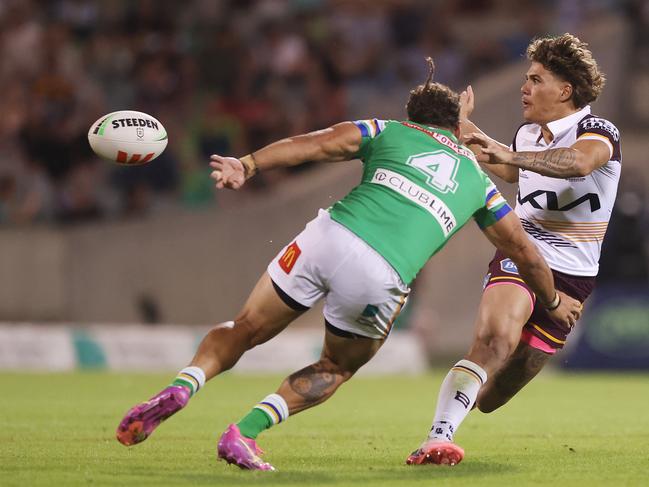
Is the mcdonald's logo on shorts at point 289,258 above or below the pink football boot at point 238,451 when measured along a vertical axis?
above

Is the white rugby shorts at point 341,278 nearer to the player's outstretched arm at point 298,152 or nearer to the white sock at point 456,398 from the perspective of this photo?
the player's outstretched arm at point 298,152

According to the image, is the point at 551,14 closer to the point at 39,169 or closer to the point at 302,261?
the point at 39,169

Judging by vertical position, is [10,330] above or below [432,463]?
below

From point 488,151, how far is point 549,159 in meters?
0.45

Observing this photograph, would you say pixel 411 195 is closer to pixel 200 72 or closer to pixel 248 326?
pixel 248 326

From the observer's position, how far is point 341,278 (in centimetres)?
674

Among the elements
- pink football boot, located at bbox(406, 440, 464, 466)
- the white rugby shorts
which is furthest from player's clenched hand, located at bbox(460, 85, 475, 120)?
pink football boot, located at bbox(406, 440, 464, 466)

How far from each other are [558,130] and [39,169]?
11.9 metres

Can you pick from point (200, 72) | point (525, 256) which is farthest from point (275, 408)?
point (200, 72)

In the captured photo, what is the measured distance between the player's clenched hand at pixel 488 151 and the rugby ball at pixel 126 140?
76.0 inches

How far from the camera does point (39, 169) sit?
18656 millimetres

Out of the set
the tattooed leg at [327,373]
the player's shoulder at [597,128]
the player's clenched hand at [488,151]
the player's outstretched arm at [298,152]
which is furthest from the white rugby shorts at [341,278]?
the player's shoulder at [597,128]

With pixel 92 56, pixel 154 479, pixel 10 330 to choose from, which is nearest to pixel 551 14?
pixel 92 56

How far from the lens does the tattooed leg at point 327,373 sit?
22.9 ft
